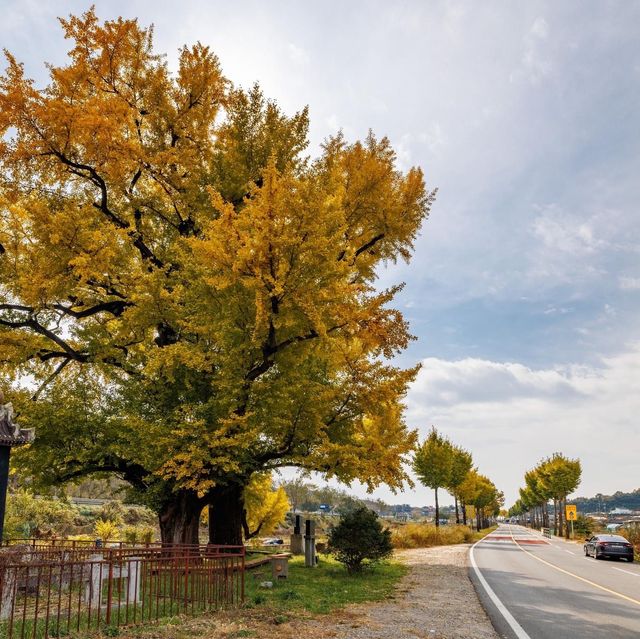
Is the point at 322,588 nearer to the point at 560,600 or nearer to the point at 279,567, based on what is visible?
the point at 279,567

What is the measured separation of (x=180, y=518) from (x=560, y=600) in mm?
10068

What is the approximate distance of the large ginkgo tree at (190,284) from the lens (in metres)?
11.8

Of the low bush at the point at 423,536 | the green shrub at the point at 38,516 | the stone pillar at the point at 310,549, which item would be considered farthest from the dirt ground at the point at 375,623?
the low bush at the point at 423,536

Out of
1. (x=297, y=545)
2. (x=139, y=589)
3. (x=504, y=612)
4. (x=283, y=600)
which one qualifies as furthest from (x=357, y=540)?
(x=297, y=545)

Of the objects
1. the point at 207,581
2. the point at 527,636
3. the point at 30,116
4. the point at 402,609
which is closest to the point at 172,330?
the point at 30,116

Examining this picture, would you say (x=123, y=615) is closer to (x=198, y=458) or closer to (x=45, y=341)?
(x=198, y=458)

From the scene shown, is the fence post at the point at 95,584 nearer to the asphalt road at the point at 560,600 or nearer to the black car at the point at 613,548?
the asphalt road at the point at 560,600

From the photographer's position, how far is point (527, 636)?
7.75 meters

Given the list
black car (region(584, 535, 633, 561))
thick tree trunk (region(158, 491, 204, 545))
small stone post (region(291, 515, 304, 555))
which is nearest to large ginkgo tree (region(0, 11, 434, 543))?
thick tree trunk (region(158, 491, 204, 545))

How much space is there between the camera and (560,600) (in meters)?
11.3

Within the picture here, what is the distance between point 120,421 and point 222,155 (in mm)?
8117

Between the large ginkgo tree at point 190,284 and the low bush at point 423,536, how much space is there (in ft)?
53.3

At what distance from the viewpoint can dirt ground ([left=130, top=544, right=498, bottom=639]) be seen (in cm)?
763

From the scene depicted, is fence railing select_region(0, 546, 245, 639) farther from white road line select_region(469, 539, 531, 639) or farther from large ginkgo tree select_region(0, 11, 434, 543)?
white road line select_region(469, 539, 531, 639)
